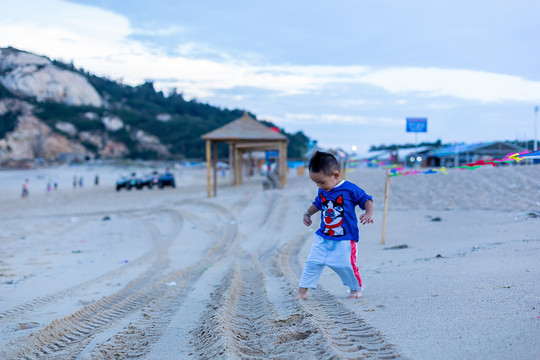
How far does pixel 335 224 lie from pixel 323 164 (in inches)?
23.7

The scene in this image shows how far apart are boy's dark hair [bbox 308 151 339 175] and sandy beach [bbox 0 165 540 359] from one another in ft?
3.93

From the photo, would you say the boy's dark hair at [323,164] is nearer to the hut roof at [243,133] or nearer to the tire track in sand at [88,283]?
the tire track in sand at [88,283]

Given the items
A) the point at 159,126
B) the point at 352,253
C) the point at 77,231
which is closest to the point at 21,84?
the point at 159,126

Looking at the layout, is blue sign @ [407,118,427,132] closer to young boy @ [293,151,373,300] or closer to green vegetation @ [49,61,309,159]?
young boy @ [293,151,373,300]

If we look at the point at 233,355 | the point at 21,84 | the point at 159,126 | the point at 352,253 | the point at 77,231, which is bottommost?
the point at 77,231

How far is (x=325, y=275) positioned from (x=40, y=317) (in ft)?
10.9

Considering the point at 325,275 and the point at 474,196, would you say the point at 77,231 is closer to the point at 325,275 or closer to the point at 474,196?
the point at 325,275

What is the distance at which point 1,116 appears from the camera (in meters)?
60.6

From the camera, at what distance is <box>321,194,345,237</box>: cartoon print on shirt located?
167 inches

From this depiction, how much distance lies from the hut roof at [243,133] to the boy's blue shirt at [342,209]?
58.2 feet

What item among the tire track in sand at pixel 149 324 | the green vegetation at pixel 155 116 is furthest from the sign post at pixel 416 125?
the green vegetation at pixel 155 116

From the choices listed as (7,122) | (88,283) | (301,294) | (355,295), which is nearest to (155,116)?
(7,122)

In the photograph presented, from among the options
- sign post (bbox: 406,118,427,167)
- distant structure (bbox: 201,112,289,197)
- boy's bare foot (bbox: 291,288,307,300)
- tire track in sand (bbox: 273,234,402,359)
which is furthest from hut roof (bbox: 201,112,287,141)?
tire track in sand (bbox: 273,234,402,359)

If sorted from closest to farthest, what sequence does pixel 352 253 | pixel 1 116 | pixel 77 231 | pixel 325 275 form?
pixel 352 253 < pixel 325 275 < pixel 77 231 < pixel 1 116
